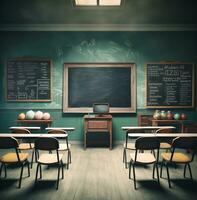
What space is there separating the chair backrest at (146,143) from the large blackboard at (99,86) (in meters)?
2.79

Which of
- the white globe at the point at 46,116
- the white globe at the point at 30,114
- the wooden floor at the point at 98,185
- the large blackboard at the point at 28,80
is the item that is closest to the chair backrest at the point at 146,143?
the wooden floor at the point at 98,185

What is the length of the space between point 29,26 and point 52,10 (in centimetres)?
118

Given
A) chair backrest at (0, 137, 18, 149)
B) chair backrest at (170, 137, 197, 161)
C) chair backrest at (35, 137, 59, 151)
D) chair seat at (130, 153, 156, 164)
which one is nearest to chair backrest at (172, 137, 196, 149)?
chair backrest at (170, 137, 197, 161)

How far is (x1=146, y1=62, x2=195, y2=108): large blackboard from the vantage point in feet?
18.7

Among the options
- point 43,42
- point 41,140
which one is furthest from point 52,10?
point 41,140

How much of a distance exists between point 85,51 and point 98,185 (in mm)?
3644

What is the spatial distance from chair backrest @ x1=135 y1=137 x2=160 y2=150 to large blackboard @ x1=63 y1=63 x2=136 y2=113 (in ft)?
9.17

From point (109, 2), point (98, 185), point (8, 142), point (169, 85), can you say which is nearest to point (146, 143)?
point (98, 185)

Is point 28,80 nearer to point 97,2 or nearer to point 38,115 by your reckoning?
point 38,115

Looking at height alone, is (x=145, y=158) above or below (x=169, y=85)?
below

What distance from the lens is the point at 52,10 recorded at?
4.78m

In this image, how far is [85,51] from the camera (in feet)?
18.7

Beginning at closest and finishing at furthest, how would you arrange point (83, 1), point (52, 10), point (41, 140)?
point (41, 140)
point (83, 1)
point (52, 10)

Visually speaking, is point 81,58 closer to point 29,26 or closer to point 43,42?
point 43,42
